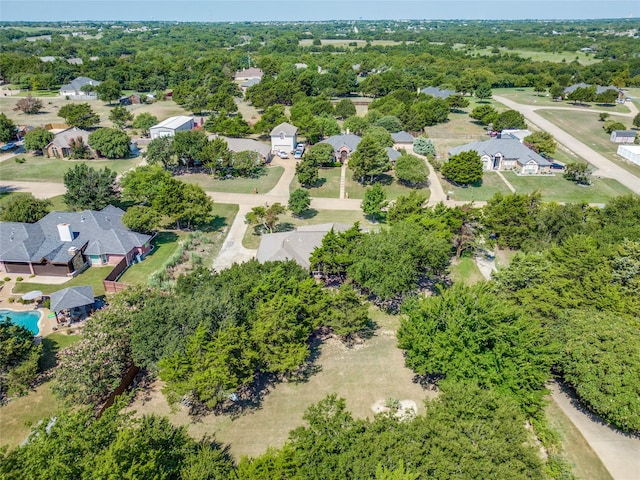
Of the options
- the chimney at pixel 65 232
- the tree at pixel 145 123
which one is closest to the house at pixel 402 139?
the tree at pixel 145 123

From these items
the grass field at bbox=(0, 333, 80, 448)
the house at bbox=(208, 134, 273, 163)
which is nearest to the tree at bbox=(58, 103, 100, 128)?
the house at bbox=(208, 134, 273, 163)

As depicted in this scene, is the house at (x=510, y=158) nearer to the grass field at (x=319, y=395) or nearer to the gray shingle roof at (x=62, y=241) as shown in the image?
the grass field at (x=319, y=395)

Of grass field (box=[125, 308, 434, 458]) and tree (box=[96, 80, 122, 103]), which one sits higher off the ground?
tree (box=[96, 80, 122, 103])

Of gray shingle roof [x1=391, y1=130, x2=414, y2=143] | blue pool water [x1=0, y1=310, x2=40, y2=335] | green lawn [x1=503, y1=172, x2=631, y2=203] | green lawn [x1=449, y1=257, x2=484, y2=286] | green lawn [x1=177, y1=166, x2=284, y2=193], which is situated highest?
gray shingle roof [x1=391, y1=130, x2=414, y2=143]

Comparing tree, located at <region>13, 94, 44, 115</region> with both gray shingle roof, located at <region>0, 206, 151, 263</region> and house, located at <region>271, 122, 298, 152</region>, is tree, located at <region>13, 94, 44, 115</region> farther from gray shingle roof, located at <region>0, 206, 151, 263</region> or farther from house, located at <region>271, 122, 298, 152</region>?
gray shingle roof, located at <region>0, 206, 151, 263</region>

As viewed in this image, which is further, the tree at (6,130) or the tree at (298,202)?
the tree at (6,130)

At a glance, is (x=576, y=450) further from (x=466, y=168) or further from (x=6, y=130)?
(x=6, y=130)

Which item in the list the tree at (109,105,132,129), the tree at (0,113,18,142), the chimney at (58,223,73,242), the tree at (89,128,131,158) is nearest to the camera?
the chimney at (58,223,73,242)

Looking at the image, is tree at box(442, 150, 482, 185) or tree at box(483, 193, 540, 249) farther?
tree at box(442, 150, 482, 185)
